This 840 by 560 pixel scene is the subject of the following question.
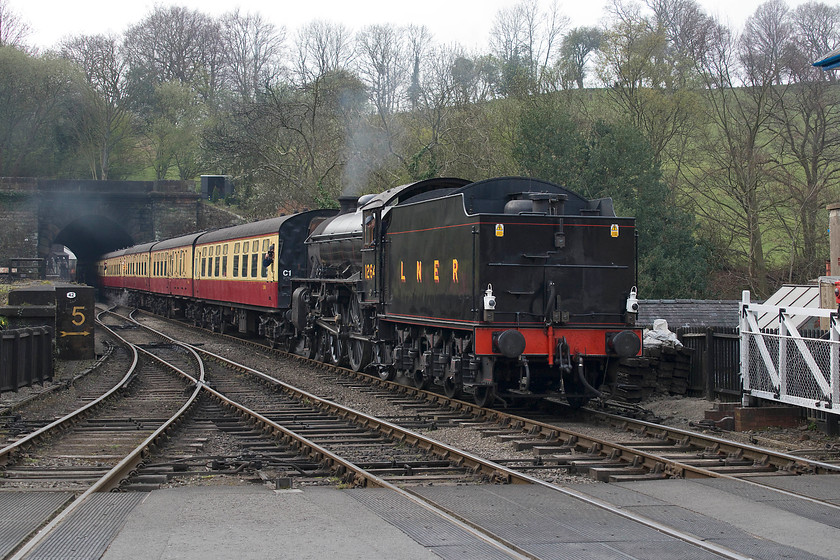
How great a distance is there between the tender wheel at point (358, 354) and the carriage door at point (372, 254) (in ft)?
4.88

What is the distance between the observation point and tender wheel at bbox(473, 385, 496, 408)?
11609 mm

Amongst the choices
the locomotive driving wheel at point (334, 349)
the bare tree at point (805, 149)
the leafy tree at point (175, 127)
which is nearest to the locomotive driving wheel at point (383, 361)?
the locomotive driving wheel at point (334, 349)

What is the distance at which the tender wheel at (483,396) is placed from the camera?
1161cm

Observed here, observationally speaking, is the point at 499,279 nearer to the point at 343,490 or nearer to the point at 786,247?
the point at 343,490

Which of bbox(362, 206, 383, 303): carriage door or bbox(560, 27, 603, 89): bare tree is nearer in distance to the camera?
bbox(362, 206, 383, 303): carriage door

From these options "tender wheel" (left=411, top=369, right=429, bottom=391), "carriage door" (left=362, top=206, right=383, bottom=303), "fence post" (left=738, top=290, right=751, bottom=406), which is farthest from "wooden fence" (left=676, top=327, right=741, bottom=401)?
"carriage door" (left=362, top=206, right=383, bottom=303)

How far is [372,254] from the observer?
14797mm

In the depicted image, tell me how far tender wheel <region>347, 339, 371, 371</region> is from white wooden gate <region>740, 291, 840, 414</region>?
23.8 ft

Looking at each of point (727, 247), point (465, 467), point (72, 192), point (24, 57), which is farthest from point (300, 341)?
point (24, 57)

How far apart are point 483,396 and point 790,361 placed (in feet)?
12.5

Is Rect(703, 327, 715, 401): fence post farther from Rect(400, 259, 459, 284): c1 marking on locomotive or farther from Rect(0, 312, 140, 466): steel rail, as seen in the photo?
Rect(0, 312, 140, 466): steel rail

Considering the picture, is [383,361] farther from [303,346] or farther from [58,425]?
[303,346]

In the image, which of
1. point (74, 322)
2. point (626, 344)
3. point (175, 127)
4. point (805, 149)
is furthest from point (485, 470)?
point (175, 127)

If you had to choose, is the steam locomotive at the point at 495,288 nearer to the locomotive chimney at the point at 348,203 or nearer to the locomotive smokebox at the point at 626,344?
the locomotive smokebox at the point at 626,344
